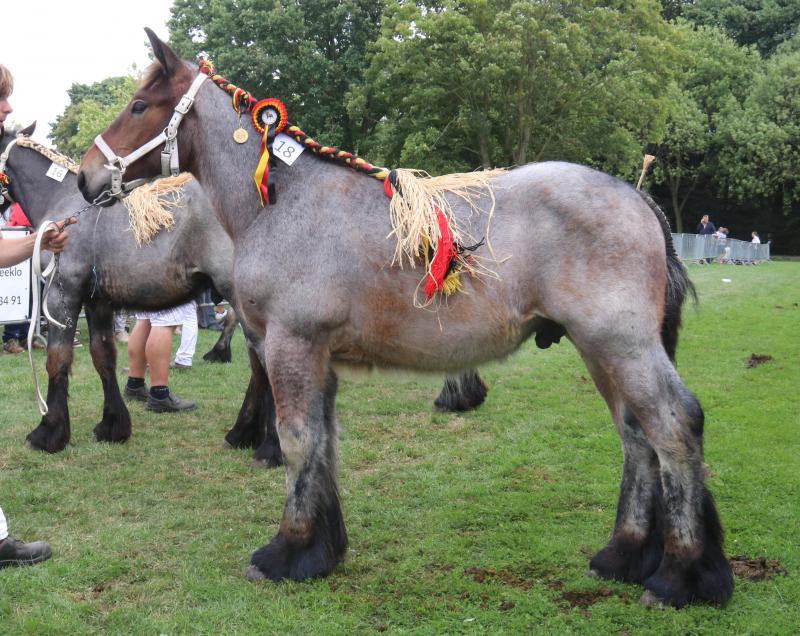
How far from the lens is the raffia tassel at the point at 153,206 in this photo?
6.36 meters

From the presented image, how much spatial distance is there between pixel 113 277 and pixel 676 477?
193 inches

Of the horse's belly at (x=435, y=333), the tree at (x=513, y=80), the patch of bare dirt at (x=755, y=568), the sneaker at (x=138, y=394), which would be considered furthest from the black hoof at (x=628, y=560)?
the tree at (x=513, y=80)

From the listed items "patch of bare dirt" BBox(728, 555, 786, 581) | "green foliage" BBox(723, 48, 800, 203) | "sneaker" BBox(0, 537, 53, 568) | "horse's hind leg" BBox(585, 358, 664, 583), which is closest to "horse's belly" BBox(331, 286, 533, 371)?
"horse's hind leg" BBox(585, 358, 664, 583)

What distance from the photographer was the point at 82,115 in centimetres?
4597

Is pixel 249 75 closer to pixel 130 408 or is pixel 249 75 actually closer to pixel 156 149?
pixel 130 408

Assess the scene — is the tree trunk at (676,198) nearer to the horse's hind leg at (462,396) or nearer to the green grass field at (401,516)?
the green grass field at (401,516)

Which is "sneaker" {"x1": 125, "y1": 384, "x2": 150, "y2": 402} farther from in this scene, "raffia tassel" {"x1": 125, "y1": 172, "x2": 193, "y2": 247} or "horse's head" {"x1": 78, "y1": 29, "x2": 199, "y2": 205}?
"horse's head" {"x1": 78, "y1": 29, "x2": 199, "y2": 205}

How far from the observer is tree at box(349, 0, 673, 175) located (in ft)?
93.5

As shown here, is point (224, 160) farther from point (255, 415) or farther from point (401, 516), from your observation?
point (255, 415)

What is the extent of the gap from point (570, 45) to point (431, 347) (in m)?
27.5

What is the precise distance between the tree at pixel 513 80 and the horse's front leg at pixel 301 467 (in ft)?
83.1

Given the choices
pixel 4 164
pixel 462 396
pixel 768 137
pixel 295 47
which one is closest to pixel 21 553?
pixel 4 164

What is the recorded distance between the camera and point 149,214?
251 inches

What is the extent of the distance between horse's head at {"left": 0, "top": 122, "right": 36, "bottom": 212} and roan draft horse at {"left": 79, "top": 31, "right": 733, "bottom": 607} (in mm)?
2922
